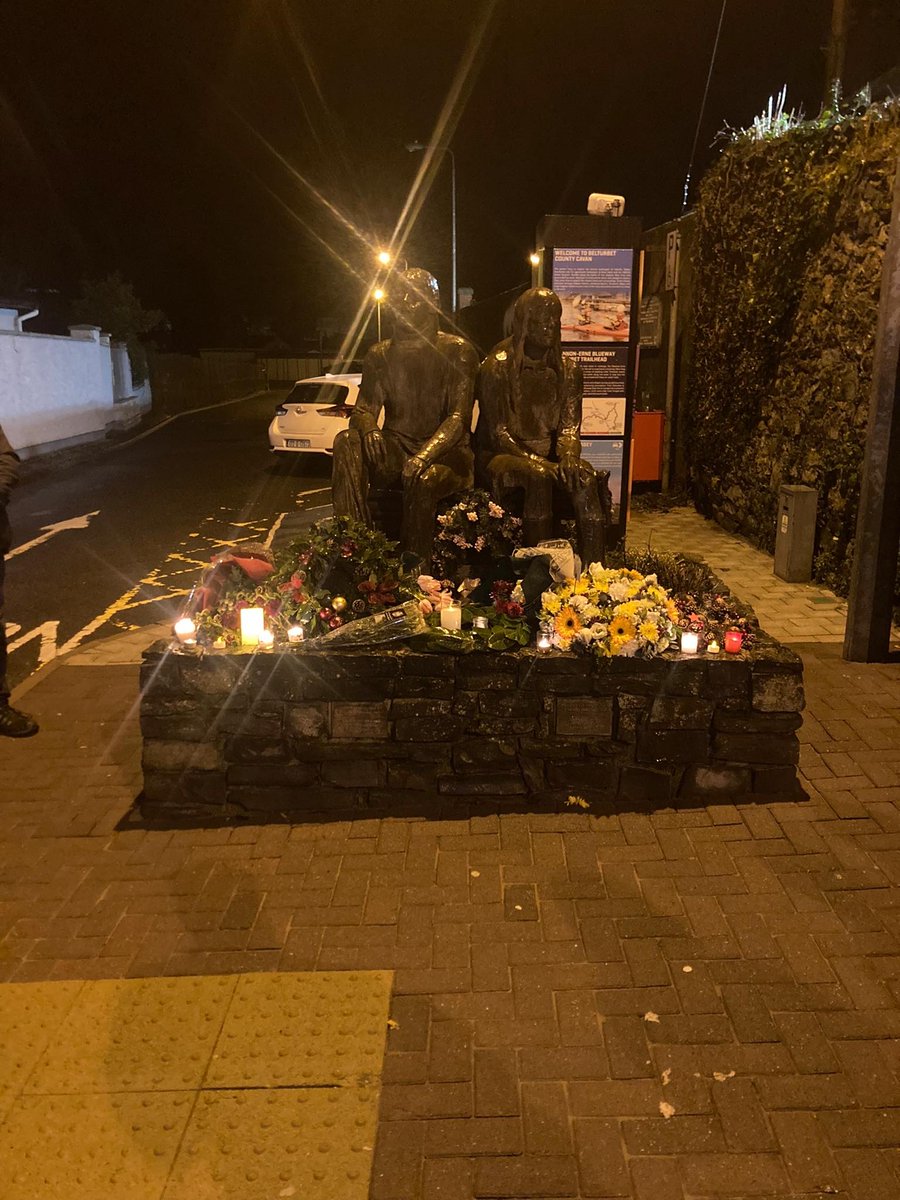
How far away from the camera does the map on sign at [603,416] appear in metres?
9.05

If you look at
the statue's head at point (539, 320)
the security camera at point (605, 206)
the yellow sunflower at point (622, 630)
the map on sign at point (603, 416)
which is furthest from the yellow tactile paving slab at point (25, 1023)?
the security camera at point (605, 206)

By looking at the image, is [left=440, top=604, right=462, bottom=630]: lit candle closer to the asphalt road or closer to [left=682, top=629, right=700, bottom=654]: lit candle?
[left=682, top=629, right=700, bottom=654]: lit candle

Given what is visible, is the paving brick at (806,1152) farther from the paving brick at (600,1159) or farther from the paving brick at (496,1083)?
the paving brick at (496,1083)

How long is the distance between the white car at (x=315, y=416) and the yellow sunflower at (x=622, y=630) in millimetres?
11575

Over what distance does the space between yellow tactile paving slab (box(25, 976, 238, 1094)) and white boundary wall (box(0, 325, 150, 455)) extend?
16586 millimetres

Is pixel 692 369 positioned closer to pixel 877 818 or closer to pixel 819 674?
pixel 819 674

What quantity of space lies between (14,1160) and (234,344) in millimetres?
57359

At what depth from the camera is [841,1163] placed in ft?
7.98

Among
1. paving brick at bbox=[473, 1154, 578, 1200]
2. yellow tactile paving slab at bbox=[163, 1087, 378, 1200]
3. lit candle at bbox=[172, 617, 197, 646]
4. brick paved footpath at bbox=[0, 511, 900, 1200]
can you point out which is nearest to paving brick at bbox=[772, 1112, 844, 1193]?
brick paved footpath at bbox=[0, 511, 900, 1200]

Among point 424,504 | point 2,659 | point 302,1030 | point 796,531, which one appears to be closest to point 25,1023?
point 302,1030

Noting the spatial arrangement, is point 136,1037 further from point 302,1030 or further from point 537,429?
point 537,429

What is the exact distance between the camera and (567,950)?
330 centimetres

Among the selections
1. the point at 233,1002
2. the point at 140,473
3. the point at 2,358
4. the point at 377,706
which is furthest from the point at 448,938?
the point at 2,358

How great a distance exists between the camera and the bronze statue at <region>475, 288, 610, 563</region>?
17.0ft
